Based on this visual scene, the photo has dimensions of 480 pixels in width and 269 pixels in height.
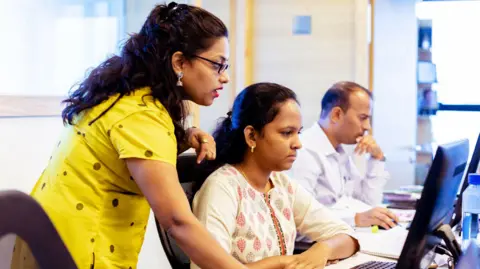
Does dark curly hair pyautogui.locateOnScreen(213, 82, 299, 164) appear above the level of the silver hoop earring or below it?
below

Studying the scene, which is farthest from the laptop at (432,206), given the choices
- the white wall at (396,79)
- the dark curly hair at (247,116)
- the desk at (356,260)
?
the white wall at (396,79)

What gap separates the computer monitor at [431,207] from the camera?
133cm

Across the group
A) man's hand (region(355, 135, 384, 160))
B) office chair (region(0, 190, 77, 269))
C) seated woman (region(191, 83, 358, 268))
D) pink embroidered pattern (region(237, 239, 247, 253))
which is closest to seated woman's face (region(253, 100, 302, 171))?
seated woman (region(191, 83, 358, 268))

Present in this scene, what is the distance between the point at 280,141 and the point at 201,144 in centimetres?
46

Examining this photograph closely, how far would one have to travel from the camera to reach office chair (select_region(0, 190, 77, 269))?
85 cm

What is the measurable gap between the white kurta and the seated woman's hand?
102 millimetres

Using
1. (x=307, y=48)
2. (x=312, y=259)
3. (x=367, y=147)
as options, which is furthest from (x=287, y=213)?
(x=307, y=48)

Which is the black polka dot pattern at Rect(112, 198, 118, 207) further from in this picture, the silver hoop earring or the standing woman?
the silver hoop earring

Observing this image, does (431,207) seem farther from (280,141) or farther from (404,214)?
(404,214)

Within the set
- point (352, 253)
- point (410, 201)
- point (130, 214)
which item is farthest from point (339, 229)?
point (410, 201)

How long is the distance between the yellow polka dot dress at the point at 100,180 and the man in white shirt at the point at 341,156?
1.55m

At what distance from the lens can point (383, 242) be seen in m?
2.33

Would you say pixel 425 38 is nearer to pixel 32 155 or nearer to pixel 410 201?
pixel 410 201

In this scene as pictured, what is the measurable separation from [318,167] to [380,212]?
0.54m
